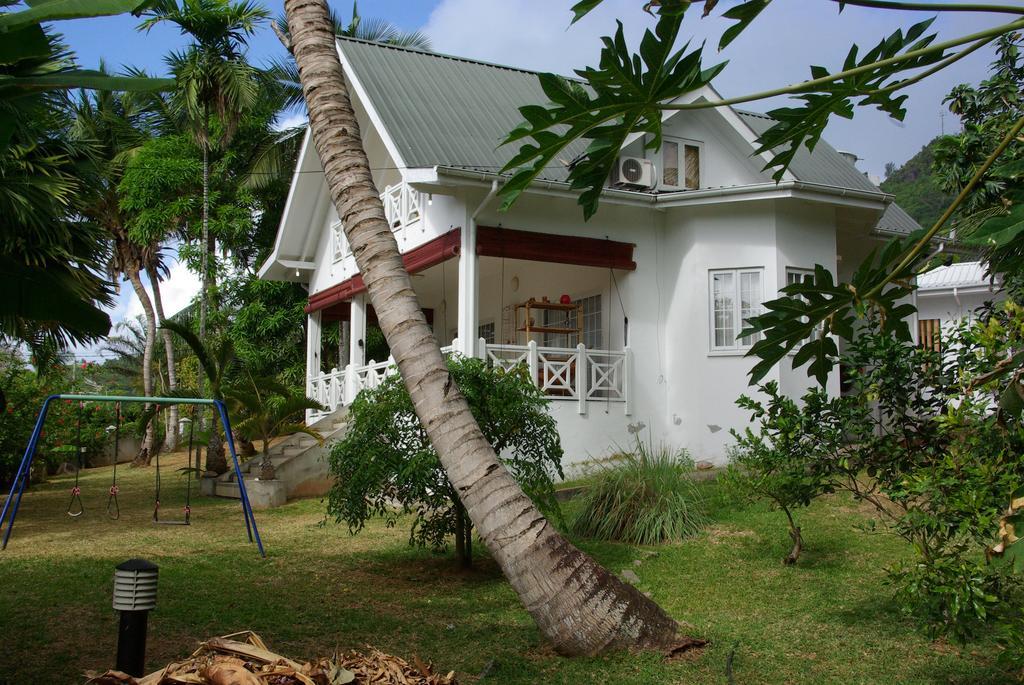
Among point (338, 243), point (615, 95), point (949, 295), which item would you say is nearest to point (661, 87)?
point (615, 95)

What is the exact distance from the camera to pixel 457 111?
55.2ft

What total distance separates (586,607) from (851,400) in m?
2.69

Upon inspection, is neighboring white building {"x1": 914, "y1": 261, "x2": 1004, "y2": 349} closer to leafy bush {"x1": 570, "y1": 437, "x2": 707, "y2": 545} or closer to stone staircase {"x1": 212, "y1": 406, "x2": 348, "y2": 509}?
leafy bush {"x1": 570, "y1": 437, "x2": 707, "y2": 545}

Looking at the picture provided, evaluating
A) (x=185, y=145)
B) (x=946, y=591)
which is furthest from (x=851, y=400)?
(x=185, y=145)

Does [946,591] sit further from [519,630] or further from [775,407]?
[519,630]

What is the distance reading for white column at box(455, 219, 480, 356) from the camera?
14.7 m

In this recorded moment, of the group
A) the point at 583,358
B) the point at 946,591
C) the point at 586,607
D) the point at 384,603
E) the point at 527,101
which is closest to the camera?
the point at 946,591

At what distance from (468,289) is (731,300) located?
446 centimetres

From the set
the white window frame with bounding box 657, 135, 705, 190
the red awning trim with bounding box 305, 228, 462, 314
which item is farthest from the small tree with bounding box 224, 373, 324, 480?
the white window frame with bounding box 657, 135, 705, 190

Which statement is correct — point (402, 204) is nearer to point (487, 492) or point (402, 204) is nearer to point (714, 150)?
point (714, 150)

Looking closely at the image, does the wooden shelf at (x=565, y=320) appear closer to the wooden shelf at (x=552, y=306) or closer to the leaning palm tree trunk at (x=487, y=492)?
the wooden shelf at (x=552, y=306)

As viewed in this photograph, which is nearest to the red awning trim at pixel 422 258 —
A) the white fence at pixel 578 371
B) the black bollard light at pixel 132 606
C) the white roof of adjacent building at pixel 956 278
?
the white fence at pixel 578 371

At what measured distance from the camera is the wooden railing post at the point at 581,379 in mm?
15195

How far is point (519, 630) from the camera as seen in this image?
7.37 meters
